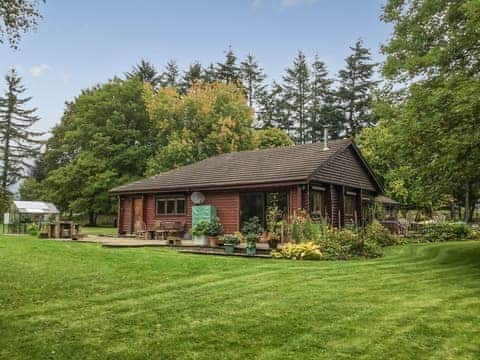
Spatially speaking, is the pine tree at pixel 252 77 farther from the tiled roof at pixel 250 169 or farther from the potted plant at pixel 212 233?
the potted plant at pixel 212 233

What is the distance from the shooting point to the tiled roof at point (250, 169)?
50.8 ft

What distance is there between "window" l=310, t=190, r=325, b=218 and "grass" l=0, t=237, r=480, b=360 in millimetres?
6764

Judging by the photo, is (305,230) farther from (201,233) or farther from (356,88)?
(356,88)

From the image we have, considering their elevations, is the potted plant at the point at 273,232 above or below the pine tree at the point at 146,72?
below

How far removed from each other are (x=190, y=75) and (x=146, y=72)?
15.0 ft

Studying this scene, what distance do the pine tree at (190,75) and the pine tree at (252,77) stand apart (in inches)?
179

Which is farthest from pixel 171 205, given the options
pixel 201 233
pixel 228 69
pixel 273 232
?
pixel 228 69

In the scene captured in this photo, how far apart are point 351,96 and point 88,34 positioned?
32.8 m

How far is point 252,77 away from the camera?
4366cm

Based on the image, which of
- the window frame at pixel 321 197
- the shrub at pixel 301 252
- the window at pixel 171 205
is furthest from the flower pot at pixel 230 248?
the window at pixel 171 205

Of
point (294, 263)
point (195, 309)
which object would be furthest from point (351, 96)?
point (195, 309)

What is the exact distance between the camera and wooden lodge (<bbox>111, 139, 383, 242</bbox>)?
50.8 feet

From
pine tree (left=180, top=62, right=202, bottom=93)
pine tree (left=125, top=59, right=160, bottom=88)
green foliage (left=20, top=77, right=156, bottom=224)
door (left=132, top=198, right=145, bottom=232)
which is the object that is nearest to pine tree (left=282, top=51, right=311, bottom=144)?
pine tree (left=180, top=62, right=202, bottom=93)

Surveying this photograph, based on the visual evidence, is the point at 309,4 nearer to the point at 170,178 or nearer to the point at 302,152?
the point at 302,152
